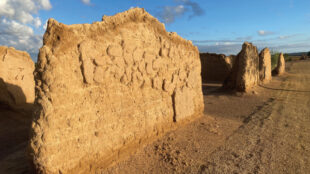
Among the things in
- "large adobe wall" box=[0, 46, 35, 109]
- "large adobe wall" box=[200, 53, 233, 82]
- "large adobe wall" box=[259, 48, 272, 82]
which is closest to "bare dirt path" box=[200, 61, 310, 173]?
"large adobe wall" box=[259, 48, 272, 82]

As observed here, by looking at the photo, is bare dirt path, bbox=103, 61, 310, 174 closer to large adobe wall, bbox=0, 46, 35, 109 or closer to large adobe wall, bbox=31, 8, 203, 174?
large adobe wall, bbox=31, 8, 203, 174

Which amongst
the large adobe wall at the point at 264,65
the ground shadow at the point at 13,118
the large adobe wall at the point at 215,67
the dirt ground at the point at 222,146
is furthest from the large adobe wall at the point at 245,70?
the ground shadow at the point at 13,118

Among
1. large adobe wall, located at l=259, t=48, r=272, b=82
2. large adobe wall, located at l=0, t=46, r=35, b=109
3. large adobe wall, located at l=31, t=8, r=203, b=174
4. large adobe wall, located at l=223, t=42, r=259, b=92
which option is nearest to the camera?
large adobe wall, located at l=31, t=8, r=203, b=174

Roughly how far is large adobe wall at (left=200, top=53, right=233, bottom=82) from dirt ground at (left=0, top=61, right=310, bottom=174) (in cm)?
623

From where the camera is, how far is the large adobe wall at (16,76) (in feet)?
17.4

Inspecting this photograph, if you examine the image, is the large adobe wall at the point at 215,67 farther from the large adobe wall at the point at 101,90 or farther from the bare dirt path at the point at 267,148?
the large adobe wall at the point at 101,90

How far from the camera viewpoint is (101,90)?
95.1 inches

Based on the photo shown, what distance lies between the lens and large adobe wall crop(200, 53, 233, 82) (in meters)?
11.4

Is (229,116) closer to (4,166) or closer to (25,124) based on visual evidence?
(4,166)

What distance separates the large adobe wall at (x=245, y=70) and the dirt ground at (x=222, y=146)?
212cm

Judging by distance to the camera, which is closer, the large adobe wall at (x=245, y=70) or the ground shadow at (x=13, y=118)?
the ground shadow at (x=13, y=118)

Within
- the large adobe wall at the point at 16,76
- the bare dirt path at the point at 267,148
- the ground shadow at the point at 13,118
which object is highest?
the large adobe wall at the point at 16,76

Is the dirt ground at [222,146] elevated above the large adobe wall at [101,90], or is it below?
below

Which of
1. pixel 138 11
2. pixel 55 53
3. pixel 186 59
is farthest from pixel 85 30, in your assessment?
pixel 186 59
